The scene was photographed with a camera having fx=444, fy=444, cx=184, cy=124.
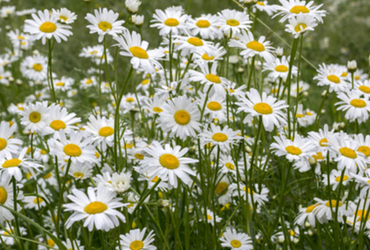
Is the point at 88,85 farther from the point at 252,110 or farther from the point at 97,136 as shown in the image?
the point at 252,110

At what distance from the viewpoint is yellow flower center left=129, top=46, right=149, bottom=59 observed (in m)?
1.45

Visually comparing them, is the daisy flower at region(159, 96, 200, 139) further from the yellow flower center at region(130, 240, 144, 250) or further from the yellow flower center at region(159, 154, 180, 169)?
the yellow flower center at region(130, 240, 144, 250)

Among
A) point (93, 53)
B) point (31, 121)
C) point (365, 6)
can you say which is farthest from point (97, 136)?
point (365, 6)

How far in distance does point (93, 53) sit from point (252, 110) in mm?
1935

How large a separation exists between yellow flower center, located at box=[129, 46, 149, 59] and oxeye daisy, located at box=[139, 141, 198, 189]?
0.30 meters

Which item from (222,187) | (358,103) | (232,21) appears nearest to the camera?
(232,21)

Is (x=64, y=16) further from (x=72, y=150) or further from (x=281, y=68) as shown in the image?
(x=281, y=68)

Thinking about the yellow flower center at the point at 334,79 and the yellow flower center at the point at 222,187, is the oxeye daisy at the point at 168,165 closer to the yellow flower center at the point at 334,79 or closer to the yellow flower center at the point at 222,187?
the yellow flower center at the point at 222,187

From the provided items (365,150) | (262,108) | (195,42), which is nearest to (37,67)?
(195,42)

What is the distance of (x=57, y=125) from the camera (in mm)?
1592

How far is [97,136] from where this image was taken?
1673 millimetres

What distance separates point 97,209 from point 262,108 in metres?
0.66

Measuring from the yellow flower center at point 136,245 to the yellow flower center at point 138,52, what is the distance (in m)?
0.64

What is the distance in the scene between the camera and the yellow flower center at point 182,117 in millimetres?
1494
